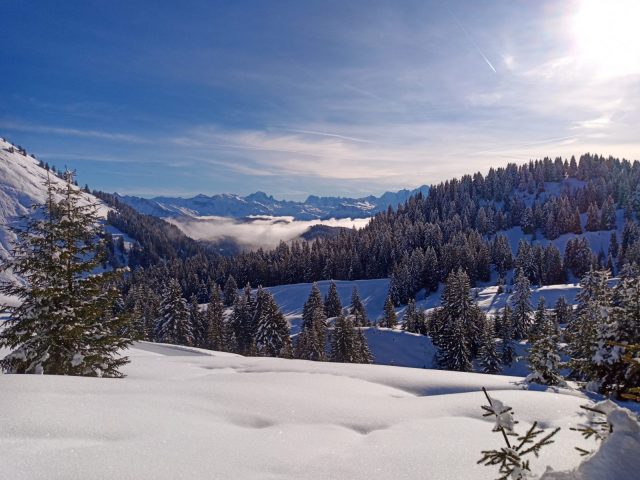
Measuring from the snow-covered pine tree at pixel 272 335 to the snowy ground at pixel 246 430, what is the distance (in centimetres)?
4304

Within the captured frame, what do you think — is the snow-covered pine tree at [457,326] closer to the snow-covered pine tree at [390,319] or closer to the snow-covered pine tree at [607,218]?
the snow-covered pine tree at [390,319]

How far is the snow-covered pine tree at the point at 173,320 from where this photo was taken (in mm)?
50375

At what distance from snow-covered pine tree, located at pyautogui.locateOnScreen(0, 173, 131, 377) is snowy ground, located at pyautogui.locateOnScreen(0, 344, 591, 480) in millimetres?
4366

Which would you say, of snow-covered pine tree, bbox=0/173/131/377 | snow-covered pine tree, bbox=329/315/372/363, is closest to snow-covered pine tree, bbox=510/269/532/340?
snow-covered pine tree, bbox=329/315/372/363

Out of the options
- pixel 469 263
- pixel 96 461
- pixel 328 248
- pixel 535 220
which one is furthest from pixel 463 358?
pixel 535 220

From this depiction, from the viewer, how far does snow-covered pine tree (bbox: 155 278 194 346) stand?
5038cm

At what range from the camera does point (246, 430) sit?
17.1ft

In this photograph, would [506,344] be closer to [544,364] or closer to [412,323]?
[412,323]

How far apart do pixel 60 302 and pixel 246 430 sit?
8797mm

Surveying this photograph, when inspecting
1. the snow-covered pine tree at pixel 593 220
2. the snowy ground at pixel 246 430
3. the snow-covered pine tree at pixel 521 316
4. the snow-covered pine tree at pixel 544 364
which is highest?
the snow-covered pine tree at pixel 593 220

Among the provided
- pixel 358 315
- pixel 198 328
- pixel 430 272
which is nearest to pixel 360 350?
pixel 358 315

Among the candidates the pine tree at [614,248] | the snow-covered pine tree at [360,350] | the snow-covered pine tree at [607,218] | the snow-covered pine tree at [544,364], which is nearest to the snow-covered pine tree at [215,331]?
the snow-covered pine tree at [360,350]

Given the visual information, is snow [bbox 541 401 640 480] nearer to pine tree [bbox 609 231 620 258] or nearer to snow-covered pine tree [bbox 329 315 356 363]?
snow-covered pine tree [bbox 329 315 356 363]

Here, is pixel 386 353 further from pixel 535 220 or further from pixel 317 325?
pixel 535 220
